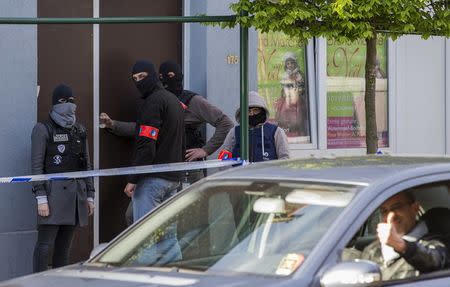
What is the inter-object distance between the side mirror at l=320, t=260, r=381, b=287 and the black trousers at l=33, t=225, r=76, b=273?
497cm

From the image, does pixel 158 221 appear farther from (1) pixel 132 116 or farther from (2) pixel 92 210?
(1) pixel 132 116

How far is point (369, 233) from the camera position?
5.09 metres

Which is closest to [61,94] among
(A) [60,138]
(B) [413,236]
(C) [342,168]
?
(A) [60,138]

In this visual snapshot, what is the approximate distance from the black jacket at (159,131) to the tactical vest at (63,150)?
66cm

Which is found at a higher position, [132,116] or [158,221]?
[132,116]

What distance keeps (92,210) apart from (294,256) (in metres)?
4.90

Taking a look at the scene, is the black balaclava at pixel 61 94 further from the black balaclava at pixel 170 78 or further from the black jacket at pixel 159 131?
the black balaclava at pixel 170 78

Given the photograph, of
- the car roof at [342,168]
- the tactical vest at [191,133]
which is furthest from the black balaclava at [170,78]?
the car roof at [342,168]

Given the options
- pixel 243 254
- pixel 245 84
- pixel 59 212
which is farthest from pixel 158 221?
pixel 59 212

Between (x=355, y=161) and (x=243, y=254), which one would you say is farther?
(x=355, y=161)

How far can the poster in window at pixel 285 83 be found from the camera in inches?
461

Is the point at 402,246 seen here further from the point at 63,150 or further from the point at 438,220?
the point at 63,150

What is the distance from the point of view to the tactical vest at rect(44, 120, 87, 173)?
9133 mm

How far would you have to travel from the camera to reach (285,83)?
471 inches
